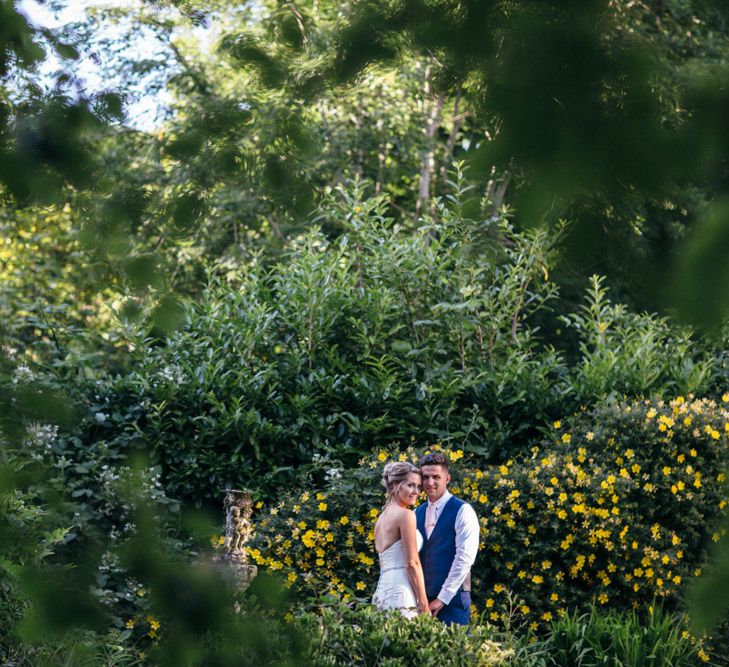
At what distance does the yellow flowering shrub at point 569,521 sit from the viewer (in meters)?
6.01

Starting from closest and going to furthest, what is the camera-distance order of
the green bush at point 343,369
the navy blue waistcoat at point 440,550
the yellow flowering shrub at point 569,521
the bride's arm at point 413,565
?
the bride's arm at point 413,565 → the navy blue waistcoat at point 440,550 → the yellow flowering shrub at point 569,521 → the green bush at point 343,369

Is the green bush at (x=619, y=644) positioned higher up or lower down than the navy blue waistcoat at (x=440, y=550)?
lower down

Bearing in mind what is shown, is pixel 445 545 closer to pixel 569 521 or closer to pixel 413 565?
pixel 413 565

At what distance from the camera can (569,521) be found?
20.2 ft

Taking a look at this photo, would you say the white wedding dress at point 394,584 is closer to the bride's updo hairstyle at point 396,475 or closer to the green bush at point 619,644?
the bride's updo hairstyle at point 396,475

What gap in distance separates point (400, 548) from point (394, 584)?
0.58ft

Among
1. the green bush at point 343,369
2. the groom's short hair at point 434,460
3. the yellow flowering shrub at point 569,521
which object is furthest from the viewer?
the green bush at point 343,369

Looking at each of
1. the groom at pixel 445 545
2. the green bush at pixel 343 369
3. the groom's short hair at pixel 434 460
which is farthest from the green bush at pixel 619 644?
the green bush at pixel 343 369

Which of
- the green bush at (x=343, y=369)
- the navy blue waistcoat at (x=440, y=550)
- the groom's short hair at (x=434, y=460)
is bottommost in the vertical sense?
the green bush at (x=343, y=369)

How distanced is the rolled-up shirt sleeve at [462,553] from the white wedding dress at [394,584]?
0.16 metres

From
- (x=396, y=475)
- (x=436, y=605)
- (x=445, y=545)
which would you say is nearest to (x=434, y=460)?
(x=396, y=475)

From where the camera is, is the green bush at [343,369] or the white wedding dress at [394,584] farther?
the green bush at [343,369]

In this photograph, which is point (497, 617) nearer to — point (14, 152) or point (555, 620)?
point (555, 620)

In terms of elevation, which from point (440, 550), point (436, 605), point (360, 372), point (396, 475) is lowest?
point (360, 372)
